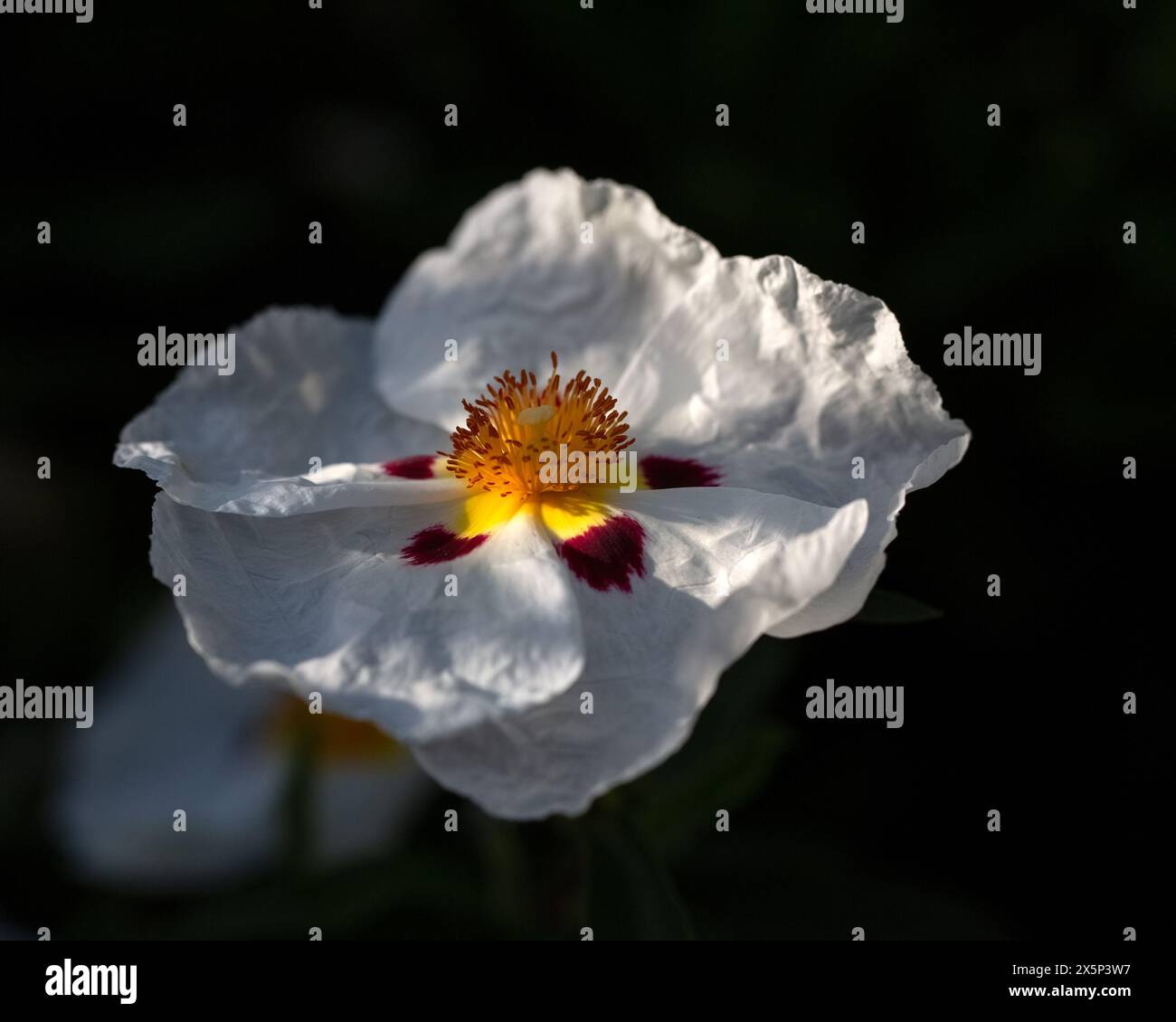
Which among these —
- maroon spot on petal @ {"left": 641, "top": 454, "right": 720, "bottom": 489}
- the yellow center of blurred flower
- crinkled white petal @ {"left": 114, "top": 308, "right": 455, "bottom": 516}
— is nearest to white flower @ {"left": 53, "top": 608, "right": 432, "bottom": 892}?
the yellow center of blurred flower

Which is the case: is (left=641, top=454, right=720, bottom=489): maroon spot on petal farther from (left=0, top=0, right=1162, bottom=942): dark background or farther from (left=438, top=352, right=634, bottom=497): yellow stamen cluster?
(left=0, top=0, right=1162, bottom=942): dark background

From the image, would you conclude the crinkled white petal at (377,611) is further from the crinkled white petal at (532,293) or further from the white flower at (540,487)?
the crinkled white petal at (532,293)

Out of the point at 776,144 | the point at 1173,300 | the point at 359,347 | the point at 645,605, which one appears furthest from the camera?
the point at 776,144

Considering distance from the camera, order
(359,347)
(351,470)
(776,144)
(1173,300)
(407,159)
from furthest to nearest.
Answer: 1. (407,159)
2. (776,144)
3. (1173,300)
4. (359,347)
5. (351,470)

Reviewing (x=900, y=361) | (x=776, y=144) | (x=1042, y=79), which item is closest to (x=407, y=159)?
(x=776, y=144)

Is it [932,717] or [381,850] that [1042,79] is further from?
[381,850]

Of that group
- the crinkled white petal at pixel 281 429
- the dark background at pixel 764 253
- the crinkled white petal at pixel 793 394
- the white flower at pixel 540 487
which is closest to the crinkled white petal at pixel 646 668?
the white flower at pixel 540 487
